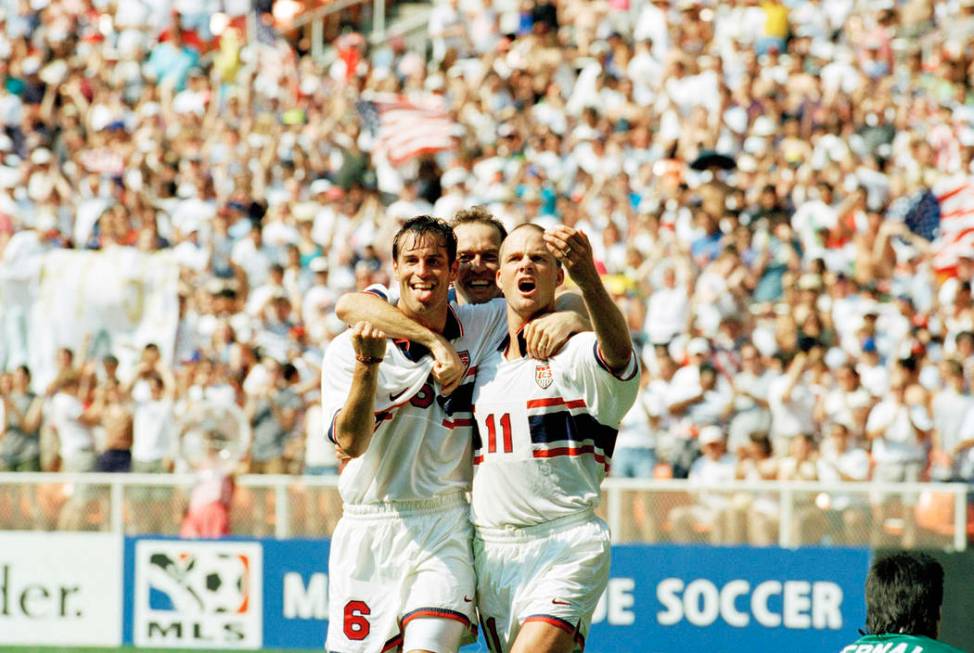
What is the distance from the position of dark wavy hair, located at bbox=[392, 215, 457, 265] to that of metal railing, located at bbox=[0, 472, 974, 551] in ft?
18.4

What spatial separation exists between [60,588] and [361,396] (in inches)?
278

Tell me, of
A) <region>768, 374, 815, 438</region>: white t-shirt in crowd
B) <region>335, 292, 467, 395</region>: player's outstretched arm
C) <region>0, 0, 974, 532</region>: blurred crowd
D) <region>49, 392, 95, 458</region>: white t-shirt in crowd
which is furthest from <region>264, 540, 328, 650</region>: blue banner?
<region>335, 292, 467, 395</region>: player's outstretched arm

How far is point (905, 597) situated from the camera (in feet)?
20.7

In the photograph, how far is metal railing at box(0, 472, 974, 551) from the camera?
12.9 m

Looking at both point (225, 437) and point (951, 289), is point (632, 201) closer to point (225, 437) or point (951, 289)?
point (951, 289)

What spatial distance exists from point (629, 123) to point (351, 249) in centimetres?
326

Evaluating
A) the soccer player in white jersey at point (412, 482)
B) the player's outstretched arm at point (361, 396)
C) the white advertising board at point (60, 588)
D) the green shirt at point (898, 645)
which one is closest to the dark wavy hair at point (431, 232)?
the soccer player in white jersey at point (412, 482)

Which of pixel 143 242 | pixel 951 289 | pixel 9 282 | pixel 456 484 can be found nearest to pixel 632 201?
pixel 951 289

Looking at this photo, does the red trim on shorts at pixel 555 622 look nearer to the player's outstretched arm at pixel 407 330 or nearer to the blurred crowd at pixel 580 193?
the player's outstretched arm at pixel 407 330

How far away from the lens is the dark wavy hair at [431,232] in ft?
25.3

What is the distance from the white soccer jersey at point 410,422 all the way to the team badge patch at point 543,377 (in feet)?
1.12

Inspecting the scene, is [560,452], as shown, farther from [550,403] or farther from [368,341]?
[368,341]

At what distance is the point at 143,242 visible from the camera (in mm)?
18859

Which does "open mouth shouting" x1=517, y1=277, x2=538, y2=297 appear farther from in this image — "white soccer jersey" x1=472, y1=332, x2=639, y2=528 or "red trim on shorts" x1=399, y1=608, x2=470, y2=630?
"red trim on shorts" x1=399, y1=608, x2=470, y2=630
